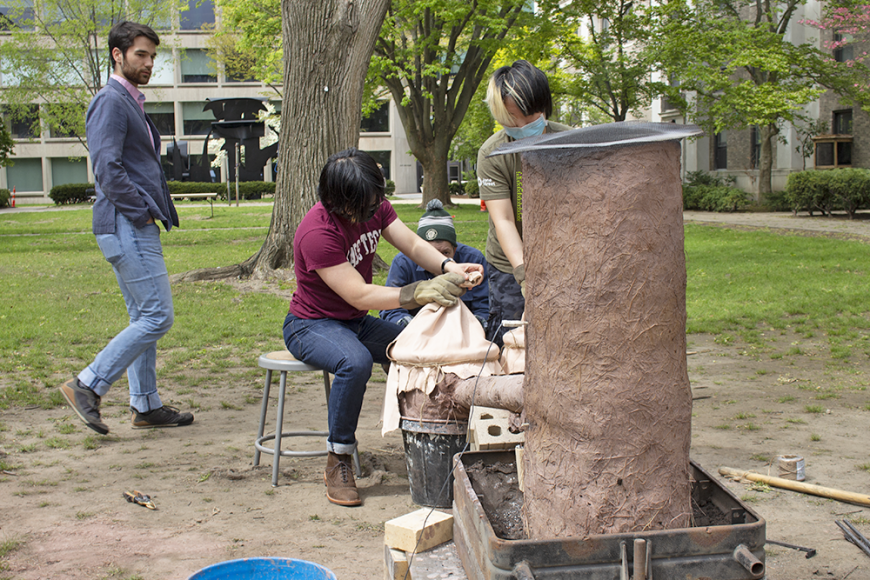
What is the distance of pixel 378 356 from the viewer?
3791mm

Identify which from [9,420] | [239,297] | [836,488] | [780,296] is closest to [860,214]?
[780,296]

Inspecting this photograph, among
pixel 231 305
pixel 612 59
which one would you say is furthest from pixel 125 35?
pixel 612 59

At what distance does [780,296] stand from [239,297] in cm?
615

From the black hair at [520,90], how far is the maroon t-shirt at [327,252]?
2.56ft

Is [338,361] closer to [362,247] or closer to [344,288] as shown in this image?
[344,288]

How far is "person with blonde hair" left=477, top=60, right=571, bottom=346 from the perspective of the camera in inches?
127

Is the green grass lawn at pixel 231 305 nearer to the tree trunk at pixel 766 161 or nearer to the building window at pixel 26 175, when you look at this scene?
the tree trunk at pixel 766 161

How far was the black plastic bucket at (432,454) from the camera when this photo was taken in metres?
3.18

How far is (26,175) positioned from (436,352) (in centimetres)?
5597

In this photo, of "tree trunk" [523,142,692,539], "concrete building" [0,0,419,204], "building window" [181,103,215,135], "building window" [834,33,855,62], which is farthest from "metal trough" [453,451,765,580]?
"building window" [181,103,215,135]

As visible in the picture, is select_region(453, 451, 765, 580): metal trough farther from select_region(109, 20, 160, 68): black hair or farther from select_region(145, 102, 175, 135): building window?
select_region(145, 102, 175, 135): building window

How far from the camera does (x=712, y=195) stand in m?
24.8

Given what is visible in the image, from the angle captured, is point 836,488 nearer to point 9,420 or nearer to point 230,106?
point 9,420

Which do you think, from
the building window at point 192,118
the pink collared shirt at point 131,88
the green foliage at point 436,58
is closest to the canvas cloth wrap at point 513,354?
the pink collared shirt at point 131,88
